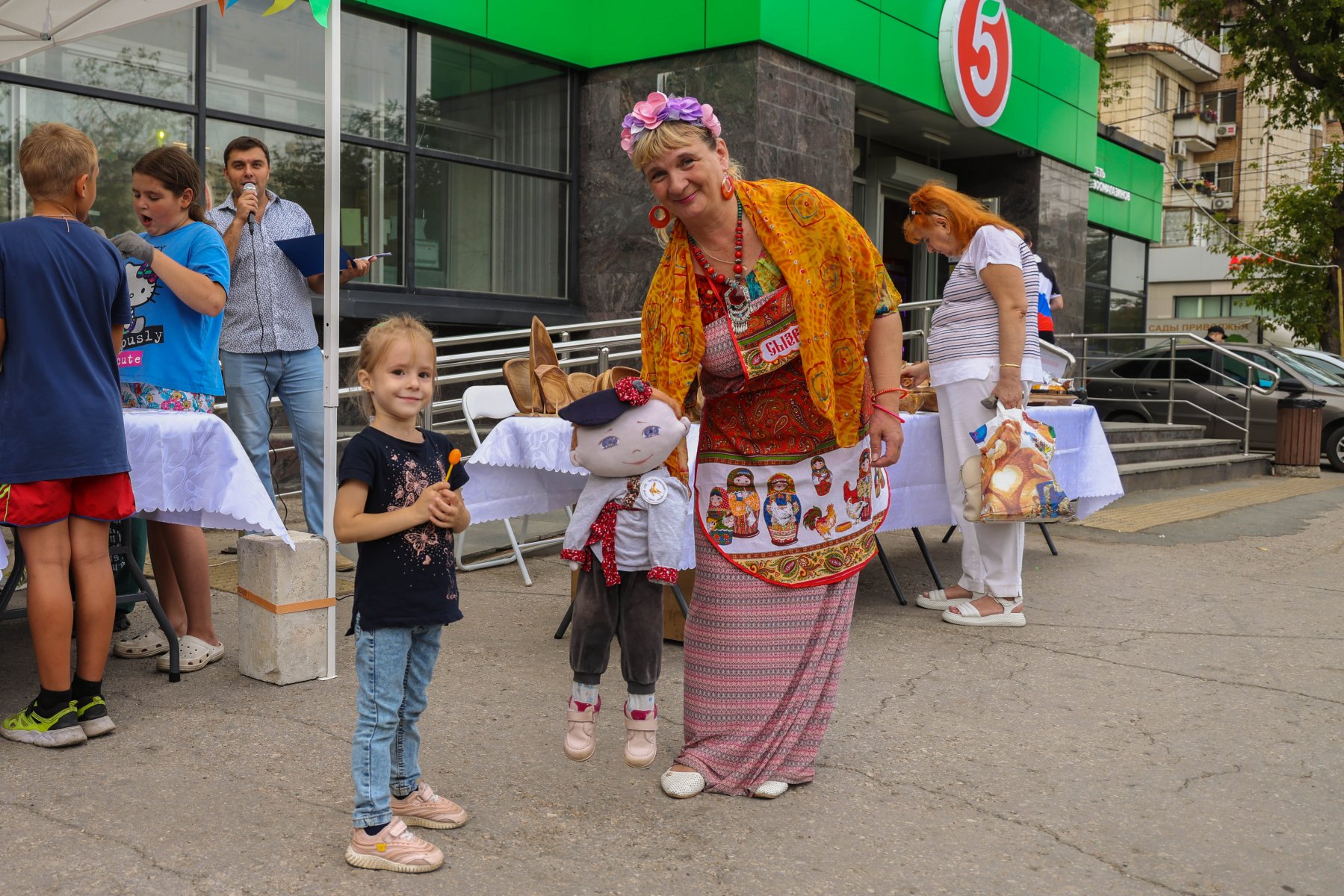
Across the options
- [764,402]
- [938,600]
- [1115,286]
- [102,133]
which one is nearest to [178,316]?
[764,402]

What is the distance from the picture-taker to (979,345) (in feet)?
17.6

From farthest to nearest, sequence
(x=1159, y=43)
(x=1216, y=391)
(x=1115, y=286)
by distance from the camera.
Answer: (x=1159, y=43) → (x=1115, y=286) → (x=1216, y=391)

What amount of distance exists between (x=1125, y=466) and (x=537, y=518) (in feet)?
19.9

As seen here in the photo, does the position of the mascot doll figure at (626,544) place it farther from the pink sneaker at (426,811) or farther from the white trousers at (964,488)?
the white trousers at (964,488)

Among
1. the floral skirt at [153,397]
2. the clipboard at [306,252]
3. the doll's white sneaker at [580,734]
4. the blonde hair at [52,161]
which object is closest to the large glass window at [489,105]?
the clipboard at [306,252]

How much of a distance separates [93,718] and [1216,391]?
14.3 meters

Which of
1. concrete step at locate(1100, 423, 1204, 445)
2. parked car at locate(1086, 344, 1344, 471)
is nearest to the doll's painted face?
concrete step at locate(1100, 423, 1204, 445)

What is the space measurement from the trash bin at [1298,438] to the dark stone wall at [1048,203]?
10.8 feet

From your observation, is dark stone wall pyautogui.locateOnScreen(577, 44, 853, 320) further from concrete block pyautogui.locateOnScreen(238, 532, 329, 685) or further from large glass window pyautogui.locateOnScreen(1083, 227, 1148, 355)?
large glass window pyautogui.locateOnScreen(1083, 227, 1148, 355)

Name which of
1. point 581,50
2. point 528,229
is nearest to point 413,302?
point 528,229

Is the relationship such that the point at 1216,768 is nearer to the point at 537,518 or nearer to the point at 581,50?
the point at 537,518

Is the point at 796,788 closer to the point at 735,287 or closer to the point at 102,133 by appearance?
the point at 735,287

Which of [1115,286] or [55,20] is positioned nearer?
[55,20]

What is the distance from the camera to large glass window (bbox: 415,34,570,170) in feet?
36.5
